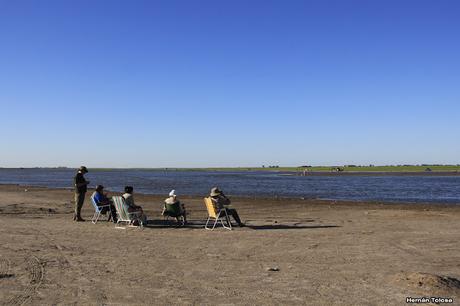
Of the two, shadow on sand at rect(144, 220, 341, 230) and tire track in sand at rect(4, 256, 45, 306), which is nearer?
tire track in sand at rect(4, 256, 45, 306)

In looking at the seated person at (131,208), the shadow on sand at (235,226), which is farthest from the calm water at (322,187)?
the seated person at (131,208)

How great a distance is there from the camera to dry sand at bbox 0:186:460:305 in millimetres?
6152

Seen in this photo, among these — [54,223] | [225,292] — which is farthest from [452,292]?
[54,223]

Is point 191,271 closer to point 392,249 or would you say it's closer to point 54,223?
point 392,249

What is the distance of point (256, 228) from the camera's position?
13.1 meters

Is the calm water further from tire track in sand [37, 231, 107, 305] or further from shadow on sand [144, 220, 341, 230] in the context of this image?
tire track in sand [37, 231, 107, 305]

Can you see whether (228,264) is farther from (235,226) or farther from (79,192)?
(79,192)

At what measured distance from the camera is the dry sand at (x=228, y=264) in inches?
242

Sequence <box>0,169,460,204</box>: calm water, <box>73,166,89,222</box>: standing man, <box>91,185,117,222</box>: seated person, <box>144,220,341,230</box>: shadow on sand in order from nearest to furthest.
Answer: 1. <box>144,220,341,230</box>: shadow on sand
2. <box>91,185,117,222</box>: seated person
3. <box>73,166,89,222</box>: standing man
4. <box>0,169,460,204</box>: calm water

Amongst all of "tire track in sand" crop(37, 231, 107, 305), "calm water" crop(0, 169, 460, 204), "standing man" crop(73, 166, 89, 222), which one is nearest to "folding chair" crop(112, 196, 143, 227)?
"standing man" crop(73, 166, 89, 222)

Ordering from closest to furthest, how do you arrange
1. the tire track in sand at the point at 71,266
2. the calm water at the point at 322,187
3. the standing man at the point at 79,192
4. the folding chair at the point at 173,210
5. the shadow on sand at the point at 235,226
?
the tire track in sand at the point at 71,266, the shadow on sand at the point at 235,226, the folding chair at the point at 173,210, the standing man at the point at 79,192, the calm water at the point at 322,187

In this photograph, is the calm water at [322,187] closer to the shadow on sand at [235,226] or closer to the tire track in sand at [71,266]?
the shadow on sand at [235,226]

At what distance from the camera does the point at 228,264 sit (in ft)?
26.5

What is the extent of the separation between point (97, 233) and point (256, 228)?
425 centimetres
